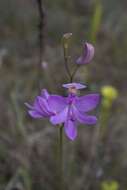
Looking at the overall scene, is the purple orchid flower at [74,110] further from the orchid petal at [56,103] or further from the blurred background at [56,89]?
the blurred background at [56,89]

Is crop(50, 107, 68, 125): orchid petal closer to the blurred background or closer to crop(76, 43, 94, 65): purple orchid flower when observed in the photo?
crop(76, 43, 94, 65): purple orchid flower

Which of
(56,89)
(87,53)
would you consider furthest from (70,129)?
(56,89)

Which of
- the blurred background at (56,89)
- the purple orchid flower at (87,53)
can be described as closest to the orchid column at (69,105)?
the purple orchid flower at (87,53)

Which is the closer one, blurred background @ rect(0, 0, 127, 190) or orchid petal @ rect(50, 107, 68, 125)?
orchid petal @ rect(50, 107, 68, 125)

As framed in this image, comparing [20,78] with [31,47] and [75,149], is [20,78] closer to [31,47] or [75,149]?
[31,47]

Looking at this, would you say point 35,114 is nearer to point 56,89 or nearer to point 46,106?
point 46,106

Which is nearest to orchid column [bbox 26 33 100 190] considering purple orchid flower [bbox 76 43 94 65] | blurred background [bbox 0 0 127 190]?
purple orchid flower [bbox 76 43 94 65]

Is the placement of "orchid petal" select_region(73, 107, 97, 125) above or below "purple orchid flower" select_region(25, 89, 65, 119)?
below
